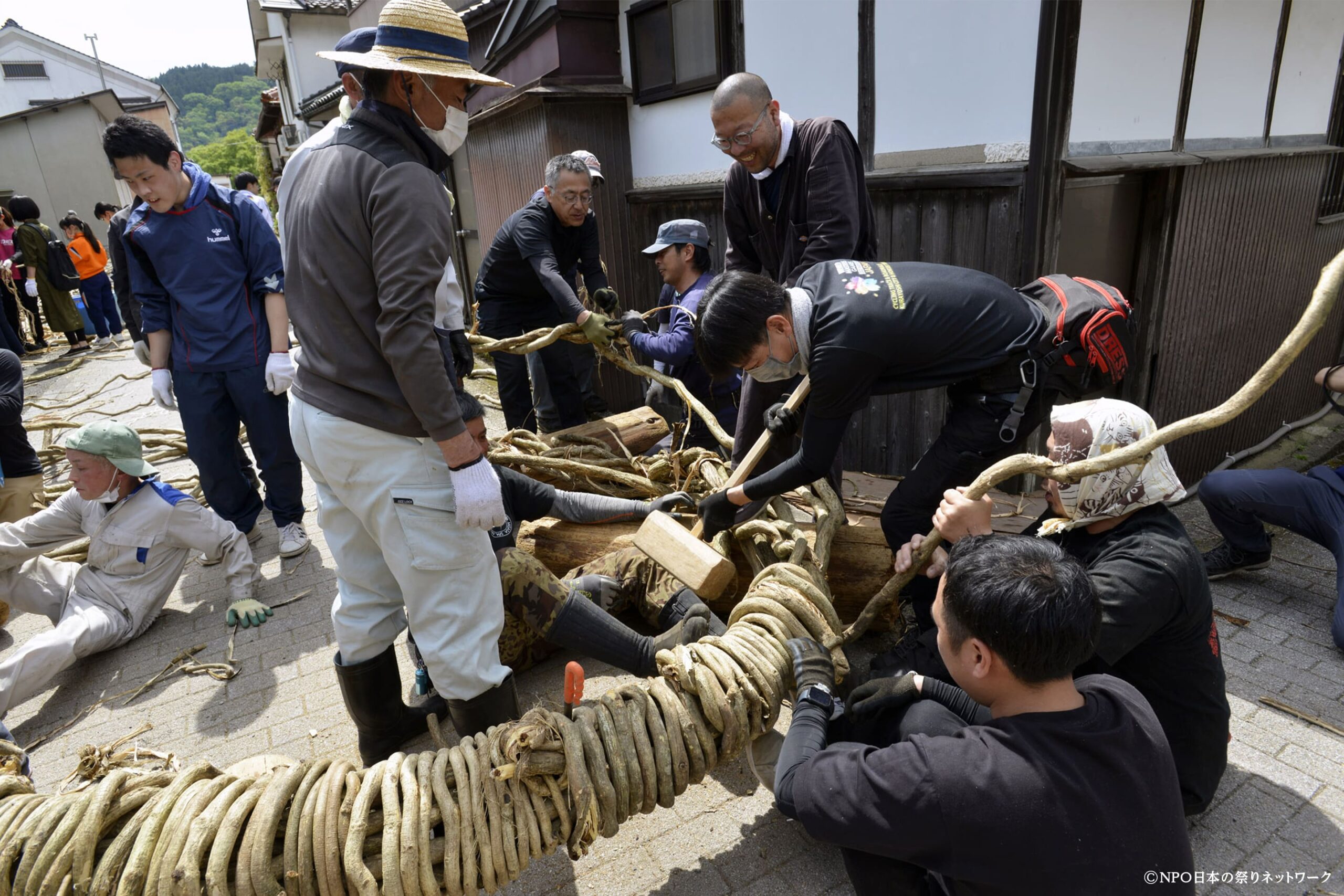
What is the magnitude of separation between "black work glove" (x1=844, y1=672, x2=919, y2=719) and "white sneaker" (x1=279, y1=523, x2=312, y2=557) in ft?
11.1

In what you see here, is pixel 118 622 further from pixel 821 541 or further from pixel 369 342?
pixel 821 541

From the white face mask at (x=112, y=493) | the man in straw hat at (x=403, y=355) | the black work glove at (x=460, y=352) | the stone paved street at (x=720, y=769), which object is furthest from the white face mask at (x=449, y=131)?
the white face mask at (x=112, y=493)

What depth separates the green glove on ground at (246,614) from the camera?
11.5 feet

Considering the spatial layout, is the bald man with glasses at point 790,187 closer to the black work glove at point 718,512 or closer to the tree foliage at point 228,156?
the black work glove at point 718,512

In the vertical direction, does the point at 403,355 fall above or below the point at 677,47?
below

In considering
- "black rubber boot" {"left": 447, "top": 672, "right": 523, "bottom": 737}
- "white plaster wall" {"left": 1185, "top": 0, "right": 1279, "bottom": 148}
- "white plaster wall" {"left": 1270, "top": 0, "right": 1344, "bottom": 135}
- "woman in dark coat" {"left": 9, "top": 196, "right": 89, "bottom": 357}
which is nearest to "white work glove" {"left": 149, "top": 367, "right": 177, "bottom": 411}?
"black rubber boot" {"left": 447, "top": 672, "right": 523, "bottom": 737}

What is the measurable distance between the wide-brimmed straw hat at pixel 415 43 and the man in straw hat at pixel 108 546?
2289mm

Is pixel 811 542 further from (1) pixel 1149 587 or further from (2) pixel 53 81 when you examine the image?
(2) pixel 53 81

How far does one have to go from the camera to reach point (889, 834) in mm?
1309

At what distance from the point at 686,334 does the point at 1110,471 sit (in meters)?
2.29

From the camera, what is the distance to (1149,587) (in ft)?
5.63

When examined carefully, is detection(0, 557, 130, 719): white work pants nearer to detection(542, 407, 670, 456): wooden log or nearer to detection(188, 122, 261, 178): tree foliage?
detection(542, 407, 670, 456): wooden log

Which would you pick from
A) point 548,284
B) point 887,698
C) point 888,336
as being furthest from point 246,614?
point 888,336

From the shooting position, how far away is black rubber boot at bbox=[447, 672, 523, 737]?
2096 mm
